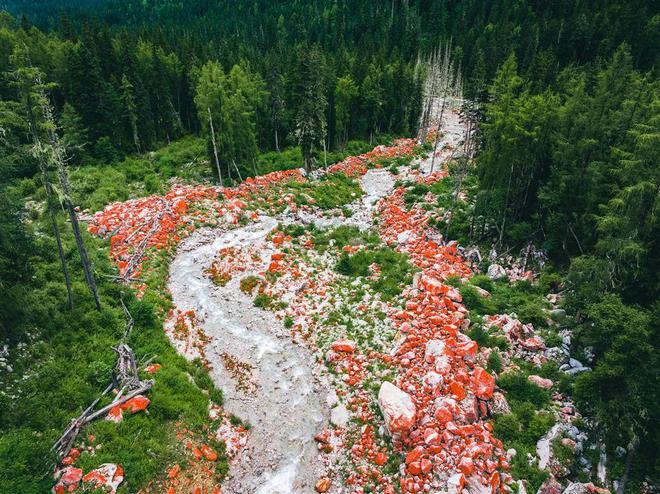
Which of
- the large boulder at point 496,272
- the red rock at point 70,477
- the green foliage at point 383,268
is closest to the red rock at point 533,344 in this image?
the large boulder at point 496,272

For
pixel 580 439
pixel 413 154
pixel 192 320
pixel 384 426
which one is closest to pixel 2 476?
pixel 192 320

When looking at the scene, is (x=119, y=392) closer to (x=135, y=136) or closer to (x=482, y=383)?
(x=482, y=383)

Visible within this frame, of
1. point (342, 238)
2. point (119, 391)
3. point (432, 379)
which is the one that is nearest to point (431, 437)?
point (432, 379)

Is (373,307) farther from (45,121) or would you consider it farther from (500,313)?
(45,121)

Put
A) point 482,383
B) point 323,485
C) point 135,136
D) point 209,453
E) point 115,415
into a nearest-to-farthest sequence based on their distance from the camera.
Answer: point 323,485
point 209,453
point 115,415
point 482,383
point 135,136

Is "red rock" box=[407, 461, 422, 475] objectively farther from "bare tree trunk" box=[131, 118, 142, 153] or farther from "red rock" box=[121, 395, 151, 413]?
"bare tree trunk" box=[131, 118, 142, 153]

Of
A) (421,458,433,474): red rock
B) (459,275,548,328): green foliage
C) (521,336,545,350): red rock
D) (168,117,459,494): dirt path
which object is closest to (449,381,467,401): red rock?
(421,458,433,474): red rock
